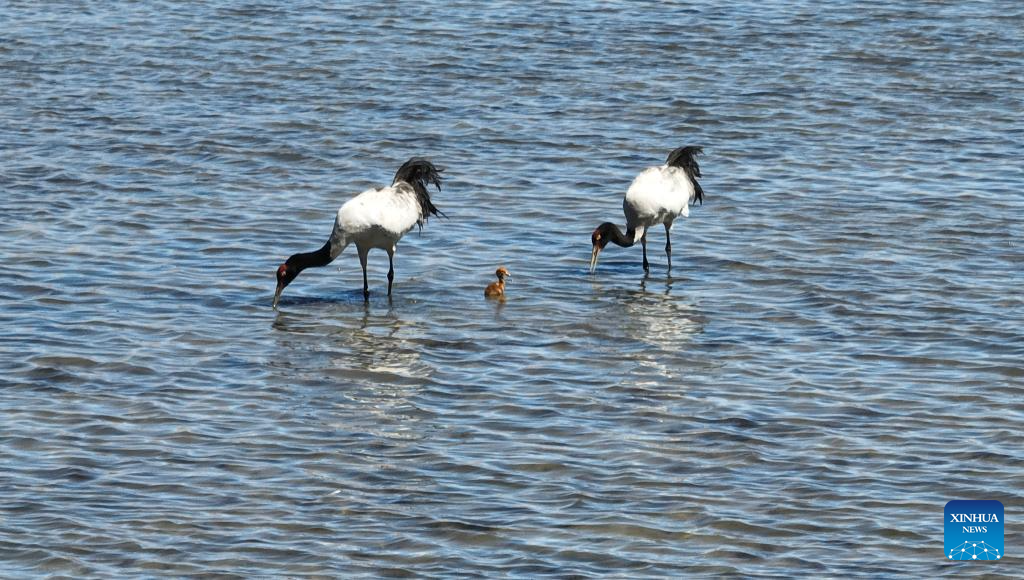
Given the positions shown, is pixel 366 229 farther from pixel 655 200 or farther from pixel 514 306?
pixel 655 200

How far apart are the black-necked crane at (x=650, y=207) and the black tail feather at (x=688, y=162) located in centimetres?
4

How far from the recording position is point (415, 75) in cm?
2402

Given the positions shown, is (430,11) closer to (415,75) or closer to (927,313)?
(415,75)

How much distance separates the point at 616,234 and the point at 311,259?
2876 mm

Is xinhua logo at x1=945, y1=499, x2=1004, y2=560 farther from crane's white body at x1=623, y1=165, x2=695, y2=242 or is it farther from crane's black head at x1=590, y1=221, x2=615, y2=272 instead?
crane's white body at x1=623, y1=165, x2=695, y2=242

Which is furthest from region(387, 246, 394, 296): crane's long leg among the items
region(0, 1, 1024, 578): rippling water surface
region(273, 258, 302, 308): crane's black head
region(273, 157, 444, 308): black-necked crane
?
region(273, 258, 302, 308): crane's black head

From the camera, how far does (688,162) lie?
1723cm

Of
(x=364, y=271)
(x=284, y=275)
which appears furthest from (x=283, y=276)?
(x=364, y=271)

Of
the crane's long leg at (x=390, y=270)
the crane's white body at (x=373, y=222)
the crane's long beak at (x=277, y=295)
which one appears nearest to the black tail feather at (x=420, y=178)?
the crane's white body at (x=373, y=222)

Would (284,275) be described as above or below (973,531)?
above

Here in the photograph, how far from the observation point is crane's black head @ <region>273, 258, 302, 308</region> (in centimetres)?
1470

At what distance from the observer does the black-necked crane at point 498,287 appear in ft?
47.9

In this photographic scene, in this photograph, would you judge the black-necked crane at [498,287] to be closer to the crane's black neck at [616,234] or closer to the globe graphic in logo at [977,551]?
the crane's black neck at [616,234]

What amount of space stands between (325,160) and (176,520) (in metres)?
10.3
